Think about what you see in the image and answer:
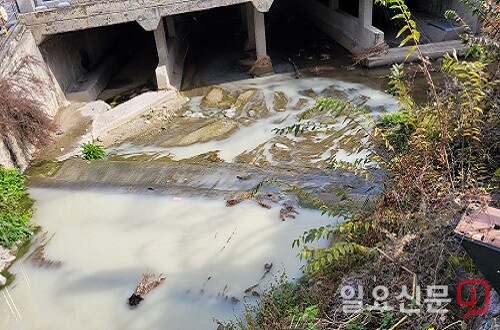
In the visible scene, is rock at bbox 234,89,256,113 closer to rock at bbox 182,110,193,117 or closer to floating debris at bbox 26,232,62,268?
rock at bbox 182,110,193,117

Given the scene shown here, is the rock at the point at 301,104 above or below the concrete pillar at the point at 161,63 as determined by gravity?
below

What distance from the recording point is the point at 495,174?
464 cm

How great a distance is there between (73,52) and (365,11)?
9.78 m

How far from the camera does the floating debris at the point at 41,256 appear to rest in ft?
24.1

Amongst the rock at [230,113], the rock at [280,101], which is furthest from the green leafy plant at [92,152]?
the rock at [280,101]

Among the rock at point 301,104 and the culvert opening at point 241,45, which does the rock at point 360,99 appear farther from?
the culvert opening at point 241,45

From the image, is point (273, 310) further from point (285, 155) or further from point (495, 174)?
point (285, 155)

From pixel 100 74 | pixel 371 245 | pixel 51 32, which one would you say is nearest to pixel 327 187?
pixel 371 245

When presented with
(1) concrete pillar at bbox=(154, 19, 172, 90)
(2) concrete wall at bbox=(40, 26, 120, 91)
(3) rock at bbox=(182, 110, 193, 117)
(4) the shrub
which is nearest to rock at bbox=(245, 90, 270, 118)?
(3) rock at bbox=(182, 110, 193, 117)

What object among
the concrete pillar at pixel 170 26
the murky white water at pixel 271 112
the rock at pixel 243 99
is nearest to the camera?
the murky white water at pixel 271 112

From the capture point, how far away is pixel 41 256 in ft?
24.6

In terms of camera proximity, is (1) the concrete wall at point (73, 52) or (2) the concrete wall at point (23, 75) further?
(1) the concrete wall at point (73, 52)

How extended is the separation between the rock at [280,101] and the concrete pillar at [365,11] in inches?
172

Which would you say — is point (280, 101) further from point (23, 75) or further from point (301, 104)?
point (23, 75)
